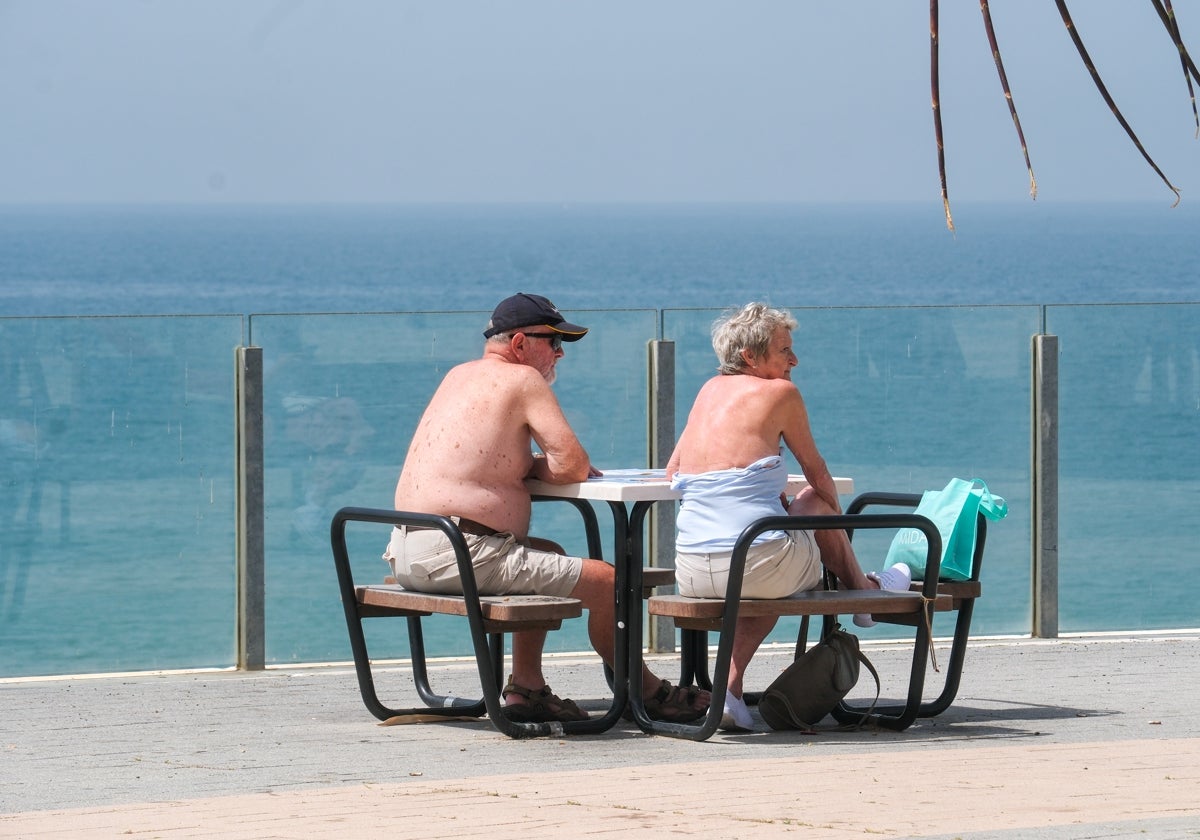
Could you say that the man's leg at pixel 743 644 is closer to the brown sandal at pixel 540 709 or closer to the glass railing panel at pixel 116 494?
the brown sandal at pixel 540 709

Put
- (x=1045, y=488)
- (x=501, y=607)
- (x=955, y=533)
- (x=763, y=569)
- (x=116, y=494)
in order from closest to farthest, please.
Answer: (x=501, y=607)
(x=763, y=569)
(x=955, y=533)
(x=116, y=494)
(x=1045, y=488)

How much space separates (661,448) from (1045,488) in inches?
72.6

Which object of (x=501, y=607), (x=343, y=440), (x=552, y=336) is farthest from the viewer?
(x=343, y=440)

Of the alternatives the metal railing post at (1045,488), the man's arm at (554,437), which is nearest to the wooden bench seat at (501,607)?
the man's arm at (554,437)

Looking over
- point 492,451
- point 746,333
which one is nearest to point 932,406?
point 746,333

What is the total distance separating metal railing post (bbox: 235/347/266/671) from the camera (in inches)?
340

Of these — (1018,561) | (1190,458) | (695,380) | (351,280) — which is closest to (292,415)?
(695,380)

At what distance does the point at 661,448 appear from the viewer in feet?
30.0

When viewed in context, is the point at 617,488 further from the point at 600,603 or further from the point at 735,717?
the point at 735,717

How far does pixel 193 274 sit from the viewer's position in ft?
427

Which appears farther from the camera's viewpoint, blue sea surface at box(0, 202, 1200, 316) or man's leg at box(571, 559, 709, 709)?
blue sea surface at box(0, 202, 1200, 316)

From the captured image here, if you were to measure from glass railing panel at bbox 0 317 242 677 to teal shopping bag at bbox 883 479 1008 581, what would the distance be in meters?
3.02

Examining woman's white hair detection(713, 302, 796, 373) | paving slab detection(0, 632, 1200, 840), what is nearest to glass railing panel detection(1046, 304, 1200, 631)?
paving slab detection(0, 632, 1200, 840)

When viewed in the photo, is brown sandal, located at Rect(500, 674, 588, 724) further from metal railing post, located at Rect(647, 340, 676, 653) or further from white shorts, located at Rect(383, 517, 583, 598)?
metal railing post, located at Rect(647, 340, 676, 653)
